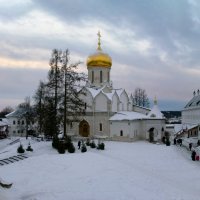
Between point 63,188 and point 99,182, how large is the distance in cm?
188

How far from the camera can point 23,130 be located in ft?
208

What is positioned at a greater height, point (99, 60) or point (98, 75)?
point (99, 60)

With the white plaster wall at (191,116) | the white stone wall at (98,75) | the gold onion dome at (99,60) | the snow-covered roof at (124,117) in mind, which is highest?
the gold onion dome at (99,60)

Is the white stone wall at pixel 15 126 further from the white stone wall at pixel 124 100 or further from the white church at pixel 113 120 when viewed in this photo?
the white stone wall at pixel 124 100

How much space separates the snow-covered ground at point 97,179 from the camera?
1498 cm

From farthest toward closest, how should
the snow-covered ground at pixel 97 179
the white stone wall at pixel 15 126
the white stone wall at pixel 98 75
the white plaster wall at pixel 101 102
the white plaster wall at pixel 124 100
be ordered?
the white stone wall at pixel 15 126
the white stone wall at pixel 98 75
the white plaster wall at pixel 124 100
the white plaster wall at pixel 101 102
the snow-covered ground at pixel 97 179

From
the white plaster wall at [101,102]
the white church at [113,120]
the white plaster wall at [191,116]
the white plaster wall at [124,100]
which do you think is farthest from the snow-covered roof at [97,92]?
the white plaster wall at [191,116]

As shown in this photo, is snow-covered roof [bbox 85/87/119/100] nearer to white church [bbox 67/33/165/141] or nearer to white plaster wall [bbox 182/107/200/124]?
white church [bbox 67/33/165/141]

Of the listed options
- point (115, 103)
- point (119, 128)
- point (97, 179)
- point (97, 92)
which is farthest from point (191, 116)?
point (97, 179)

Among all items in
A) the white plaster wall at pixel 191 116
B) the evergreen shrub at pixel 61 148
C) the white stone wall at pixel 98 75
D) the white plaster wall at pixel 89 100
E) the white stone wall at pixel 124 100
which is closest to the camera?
the evergreen shrub at pixel 61 148

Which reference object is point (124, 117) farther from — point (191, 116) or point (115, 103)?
point (191, 116)

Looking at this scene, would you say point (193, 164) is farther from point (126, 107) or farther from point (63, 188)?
point (126, 107)

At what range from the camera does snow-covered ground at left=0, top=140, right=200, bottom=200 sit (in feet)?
49.2

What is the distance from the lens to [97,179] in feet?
56.7
